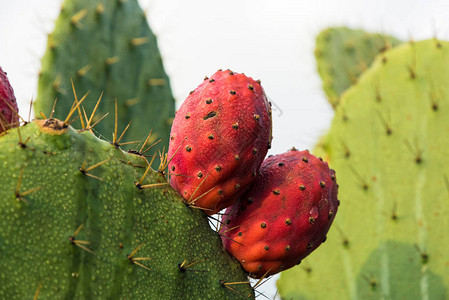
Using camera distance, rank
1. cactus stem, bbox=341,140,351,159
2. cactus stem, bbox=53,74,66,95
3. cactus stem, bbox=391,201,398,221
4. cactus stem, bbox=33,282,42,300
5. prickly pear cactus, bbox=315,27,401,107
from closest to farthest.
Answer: cactus stem, bbox=33,282,42,300, cactus stem, bbox=53,74,66,95, cactus stem, bbox=391,201,398,221, cactus stem, bbox=341,140,351,159, prickly pear cactus, bbox=315,27,401,107

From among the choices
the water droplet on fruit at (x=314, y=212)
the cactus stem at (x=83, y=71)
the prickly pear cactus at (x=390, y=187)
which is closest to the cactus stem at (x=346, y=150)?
the prickly pear cactus at (x=390, y=187)

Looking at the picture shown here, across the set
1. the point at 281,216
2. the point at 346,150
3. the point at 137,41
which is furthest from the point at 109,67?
the point at 281,216

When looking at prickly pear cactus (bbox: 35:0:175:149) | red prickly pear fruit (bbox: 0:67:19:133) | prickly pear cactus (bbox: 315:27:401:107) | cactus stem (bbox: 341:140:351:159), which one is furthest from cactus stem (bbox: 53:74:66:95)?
prickly pear cactus (bbox: 315:27:401:107)

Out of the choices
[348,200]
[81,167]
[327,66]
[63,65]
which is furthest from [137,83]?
[327,66]

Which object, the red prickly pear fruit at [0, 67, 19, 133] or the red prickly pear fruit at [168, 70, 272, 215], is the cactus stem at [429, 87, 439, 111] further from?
the red prickly pear fruit at [0, 67, 19, 133]

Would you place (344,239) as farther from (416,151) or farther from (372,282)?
(416,151)
